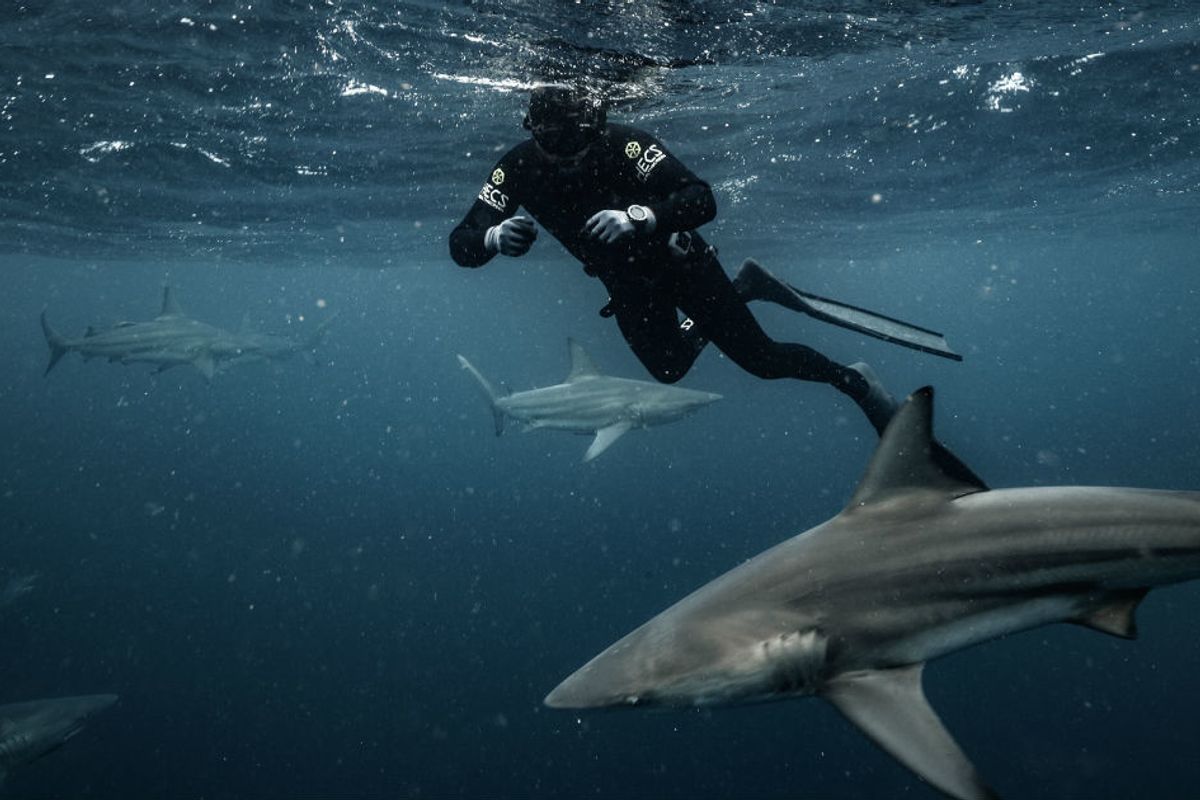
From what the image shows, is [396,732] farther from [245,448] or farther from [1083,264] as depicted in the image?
[1083,264]

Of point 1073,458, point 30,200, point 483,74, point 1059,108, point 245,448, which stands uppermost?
point 1059,108

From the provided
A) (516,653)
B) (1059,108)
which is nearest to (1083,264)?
(1059,108)

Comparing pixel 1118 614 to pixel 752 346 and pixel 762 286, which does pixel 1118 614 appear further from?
pixel 762 286

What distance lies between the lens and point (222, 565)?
2119 centimetres

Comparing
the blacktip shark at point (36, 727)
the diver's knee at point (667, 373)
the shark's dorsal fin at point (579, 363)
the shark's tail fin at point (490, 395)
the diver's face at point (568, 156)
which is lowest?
the blacktip shark at point (36, 727)

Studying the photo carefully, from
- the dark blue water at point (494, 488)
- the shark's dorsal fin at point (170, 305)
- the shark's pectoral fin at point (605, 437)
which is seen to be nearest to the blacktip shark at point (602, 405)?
the shark's pectoral fin at point (605, 437)

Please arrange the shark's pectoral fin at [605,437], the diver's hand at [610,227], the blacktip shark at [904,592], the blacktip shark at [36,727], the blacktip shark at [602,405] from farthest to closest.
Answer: the blacktip shark at [602,405]
the shark's pectoral fin at [605,437]
the blacktip shark at [36,727]
the diver's hand at [610,227]
the blacktip shark at [904,592]

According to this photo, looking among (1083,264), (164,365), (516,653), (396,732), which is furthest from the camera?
(1083,264)

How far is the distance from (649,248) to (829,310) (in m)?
2.26

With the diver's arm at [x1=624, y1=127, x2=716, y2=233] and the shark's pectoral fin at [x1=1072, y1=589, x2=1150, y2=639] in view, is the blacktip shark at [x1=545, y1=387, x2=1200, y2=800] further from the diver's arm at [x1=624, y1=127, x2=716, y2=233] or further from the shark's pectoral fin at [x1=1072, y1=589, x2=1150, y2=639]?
the diver's arm at [x1=624, y1=127, x2=716, y2=233]

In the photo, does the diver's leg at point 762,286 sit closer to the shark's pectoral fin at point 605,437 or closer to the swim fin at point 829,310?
the swim fin at point 829,310

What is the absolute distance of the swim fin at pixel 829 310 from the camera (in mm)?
6965

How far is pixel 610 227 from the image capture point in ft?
15.6

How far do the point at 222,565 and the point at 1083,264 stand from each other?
6769 cm
